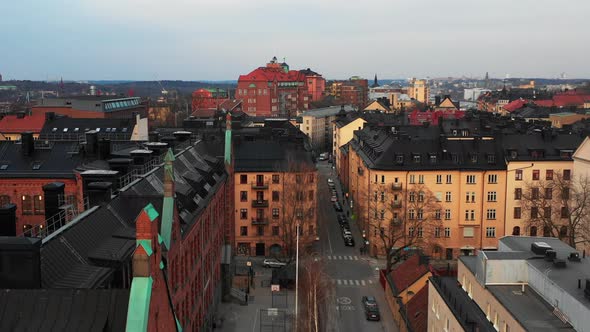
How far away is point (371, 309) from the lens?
52.0 metres

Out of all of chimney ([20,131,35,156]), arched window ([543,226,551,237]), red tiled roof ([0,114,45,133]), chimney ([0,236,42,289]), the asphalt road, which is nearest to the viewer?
chimney ([0,236,42,289])

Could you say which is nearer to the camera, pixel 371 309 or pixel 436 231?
pixel 371 309

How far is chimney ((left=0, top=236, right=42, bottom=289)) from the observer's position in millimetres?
21547

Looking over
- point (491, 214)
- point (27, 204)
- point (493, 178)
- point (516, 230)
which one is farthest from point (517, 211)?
point (27, 204)

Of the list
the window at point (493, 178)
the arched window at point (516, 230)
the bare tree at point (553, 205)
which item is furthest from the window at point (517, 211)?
the window at point (493, 178)

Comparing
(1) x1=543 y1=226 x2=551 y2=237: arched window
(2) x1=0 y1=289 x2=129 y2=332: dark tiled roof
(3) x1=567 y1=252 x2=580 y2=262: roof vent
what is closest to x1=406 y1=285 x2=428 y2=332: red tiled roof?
(3) x1=567 y1=252 x2=580 y2=262: roof vent

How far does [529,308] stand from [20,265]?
2449 cm

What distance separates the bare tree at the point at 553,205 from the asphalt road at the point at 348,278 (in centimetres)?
1786

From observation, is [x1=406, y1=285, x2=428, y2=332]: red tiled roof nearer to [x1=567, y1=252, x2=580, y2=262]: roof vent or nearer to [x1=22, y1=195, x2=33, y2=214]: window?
[x1=567, y1=252, x2=580, y2=262]: roof vent

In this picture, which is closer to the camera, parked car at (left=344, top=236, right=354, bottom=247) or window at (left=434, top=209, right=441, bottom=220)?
window at (left=434, top=209, right=441, bottom=220)

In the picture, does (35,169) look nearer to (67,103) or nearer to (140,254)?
(140,254)

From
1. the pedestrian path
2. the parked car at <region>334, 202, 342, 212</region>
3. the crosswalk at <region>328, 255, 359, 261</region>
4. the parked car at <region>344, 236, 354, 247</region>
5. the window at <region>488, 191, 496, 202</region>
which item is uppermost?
the window at <region>488, 191, 496, 202</region>

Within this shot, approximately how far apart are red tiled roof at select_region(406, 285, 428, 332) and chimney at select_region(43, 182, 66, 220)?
25.8 m

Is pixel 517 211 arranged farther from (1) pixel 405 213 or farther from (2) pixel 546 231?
(1) pixel 405 213
